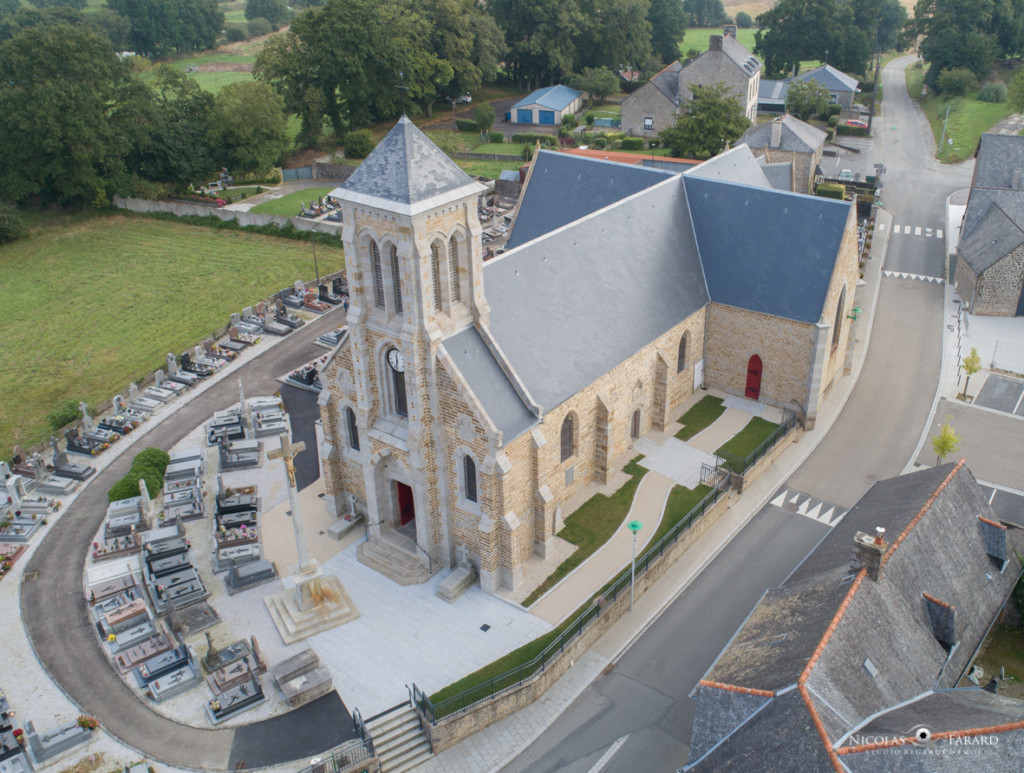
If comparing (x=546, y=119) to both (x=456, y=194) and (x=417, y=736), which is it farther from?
(x=417, y=736)

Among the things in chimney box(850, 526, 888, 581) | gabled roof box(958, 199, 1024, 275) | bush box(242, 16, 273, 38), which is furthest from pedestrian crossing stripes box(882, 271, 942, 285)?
bush box(242, 16, 273, 38)

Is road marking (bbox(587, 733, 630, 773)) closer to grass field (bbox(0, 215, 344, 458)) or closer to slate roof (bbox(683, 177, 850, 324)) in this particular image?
slate roof (bbox(683, 177, 850, 324))

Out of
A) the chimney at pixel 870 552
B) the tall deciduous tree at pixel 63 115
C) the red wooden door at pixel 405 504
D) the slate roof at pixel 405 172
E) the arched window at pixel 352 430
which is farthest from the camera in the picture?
the tall deciduous tree at pixel 63 115

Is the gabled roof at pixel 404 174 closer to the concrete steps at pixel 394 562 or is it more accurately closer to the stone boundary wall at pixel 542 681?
the concrete steps at pixel 394 562

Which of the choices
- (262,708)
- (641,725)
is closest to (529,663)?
(641,725)

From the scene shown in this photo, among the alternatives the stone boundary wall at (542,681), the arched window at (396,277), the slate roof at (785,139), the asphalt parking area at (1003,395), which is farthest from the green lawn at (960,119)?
the arched window at (396,277)
